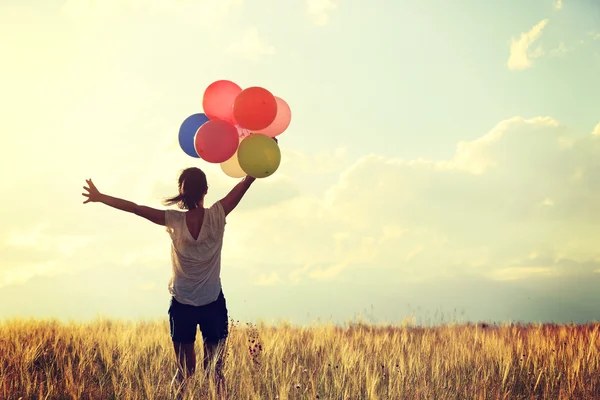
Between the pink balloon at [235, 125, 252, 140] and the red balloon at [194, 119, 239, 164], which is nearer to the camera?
the red balloon at [194, 119, 239, 164]

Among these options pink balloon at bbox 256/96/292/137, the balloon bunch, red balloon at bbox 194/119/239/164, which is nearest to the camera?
the balloon bunch

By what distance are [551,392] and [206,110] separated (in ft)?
16.5

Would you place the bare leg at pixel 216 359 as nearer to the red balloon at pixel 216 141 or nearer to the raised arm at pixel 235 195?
the raised arm at pixel 235 195

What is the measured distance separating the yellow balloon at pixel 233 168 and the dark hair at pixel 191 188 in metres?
0.70

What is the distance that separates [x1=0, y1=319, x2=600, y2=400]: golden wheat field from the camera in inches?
220

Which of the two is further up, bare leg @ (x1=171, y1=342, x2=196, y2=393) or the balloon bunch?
the balloon bunch

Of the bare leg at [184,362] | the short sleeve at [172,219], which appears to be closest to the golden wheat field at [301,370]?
the bare leg at [184,362]

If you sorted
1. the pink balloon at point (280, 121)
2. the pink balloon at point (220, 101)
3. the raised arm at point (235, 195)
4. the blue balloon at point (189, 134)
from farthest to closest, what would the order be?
1. the blue balloon at point (189, 134)
2. the pink balloon at point (220, 101)
3. the pink balloon at point (280, 121)
4. the raised arm at point (235, 195)

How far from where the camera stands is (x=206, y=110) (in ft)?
20.0

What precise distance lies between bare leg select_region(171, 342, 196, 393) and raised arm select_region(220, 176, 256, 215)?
138cm

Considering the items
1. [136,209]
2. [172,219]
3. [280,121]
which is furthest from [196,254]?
[280,121]

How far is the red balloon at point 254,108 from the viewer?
5645mm

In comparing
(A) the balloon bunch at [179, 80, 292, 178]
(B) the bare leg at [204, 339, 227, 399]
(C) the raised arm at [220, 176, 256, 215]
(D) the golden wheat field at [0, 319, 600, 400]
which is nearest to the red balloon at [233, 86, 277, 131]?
(A) the balloon bunch at [179, 80, 292, 178]

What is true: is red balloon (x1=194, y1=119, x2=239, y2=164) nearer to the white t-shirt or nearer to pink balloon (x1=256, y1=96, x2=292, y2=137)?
pink balloon (x1=256, y1=96, x2=292, y2=137)
